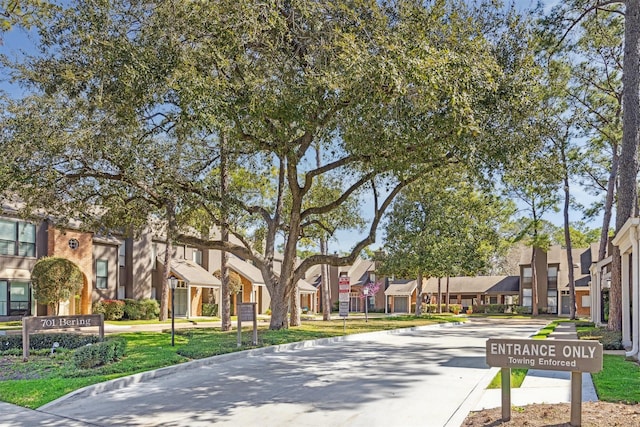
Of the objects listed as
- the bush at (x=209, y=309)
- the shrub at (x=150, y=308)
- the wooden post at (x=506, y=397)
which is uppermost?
the wooden post at (x=506, y=397)

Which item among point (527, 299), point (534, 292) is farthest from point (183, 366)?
point (527, 299)

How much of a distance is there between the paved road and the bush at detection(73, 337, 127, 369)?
5.44ft

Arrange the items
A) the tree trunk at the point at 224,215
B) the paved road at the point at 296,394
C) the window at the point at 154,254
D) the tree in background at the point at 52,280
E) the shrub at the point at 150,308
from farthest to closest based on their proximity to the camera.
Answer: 1. the window at the point at 154,254
2. the shrub at the point at 150,308
3. the tree in background at the point at 52,280
4. the tree trunk at the point at 224,215
5. the paved road at the point at 296,394

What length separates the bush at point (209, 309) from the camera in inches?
1484

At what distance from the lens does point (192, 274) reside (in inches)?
1415

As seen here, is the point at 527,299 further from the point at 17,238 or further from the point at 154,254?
the point at 17,238

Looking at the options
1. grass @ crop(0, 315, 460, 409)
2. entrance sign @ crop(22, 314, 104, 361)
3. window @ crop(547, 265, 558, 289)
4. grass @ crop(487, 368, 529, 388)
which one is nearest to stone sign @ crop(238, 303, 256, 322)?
grass @ crop(0, 315, 460, 409)

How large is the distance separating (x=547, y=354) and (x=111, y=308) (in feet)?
91.2

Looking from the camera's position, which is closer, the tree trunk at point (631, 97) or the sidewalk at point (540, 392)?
the sidewalk at point (540, 392)

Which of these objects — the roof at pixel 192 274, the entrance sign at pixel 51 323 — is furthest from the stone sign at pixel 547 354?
the roof at pixel 192 274

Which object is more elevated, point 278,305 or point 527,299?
point 278,305

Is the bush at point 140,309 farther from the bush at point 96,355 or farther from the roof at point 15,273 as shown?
the bush at point 96,355

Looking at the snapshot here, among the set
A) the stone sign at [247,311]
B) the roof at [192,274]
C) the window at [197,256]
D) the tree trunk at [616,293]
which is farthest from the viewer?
the window at [197,256]

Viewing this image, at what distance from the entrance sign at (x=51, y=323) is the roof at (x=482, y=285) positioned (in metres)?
49.0
